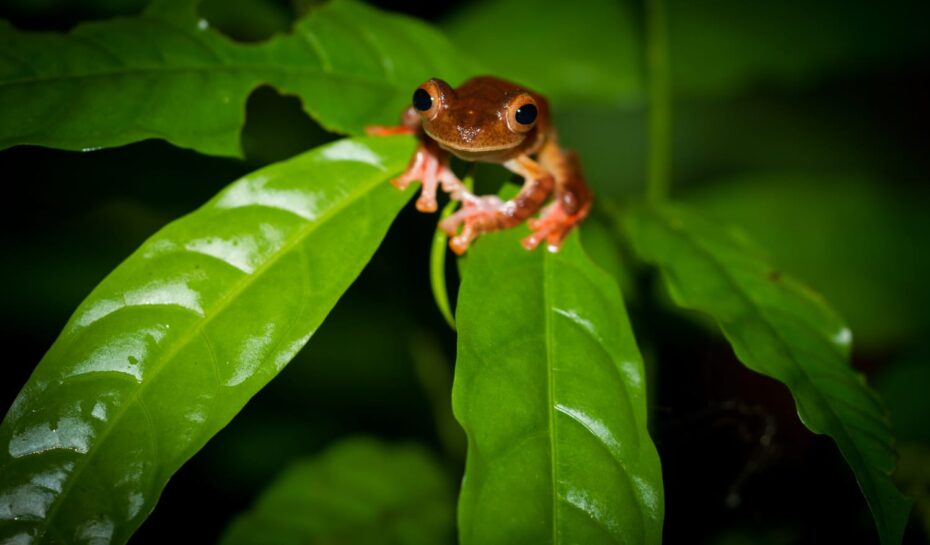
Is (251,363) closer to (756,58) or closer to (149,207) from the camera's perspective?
(149,207)

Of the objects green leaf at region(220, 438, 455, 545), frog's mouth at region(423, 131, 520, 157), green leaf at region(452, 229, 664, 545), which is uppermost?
frog's mouth at region(423, 131, 520, 157)

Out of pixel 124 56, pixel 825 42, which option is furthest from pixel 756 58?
pixel 124 56

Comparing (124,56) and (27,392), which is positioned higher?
(124,56)

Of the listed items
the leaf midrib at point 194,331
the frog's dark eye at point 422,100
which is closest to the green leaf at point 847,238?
the frog's dark eye at point 422,100

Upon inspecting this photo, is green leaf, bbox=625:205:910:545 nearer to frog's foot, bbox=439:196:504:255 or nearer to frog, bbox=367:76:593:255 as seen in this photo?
frog, bbox=367:76:593:255

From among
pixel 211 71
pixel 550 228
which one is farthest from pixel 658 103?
pixel 211 71

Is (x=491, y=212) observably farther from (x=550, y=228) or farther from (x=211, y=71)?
(x=211, y=71)

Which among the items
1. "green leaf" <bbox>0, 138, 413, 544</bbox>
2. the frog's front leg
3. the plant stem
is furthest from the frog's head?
the plant stem

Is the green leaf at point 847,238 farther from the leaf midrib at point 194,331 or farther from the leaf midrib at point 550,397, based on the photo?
the leaf midrib at point 194,331
